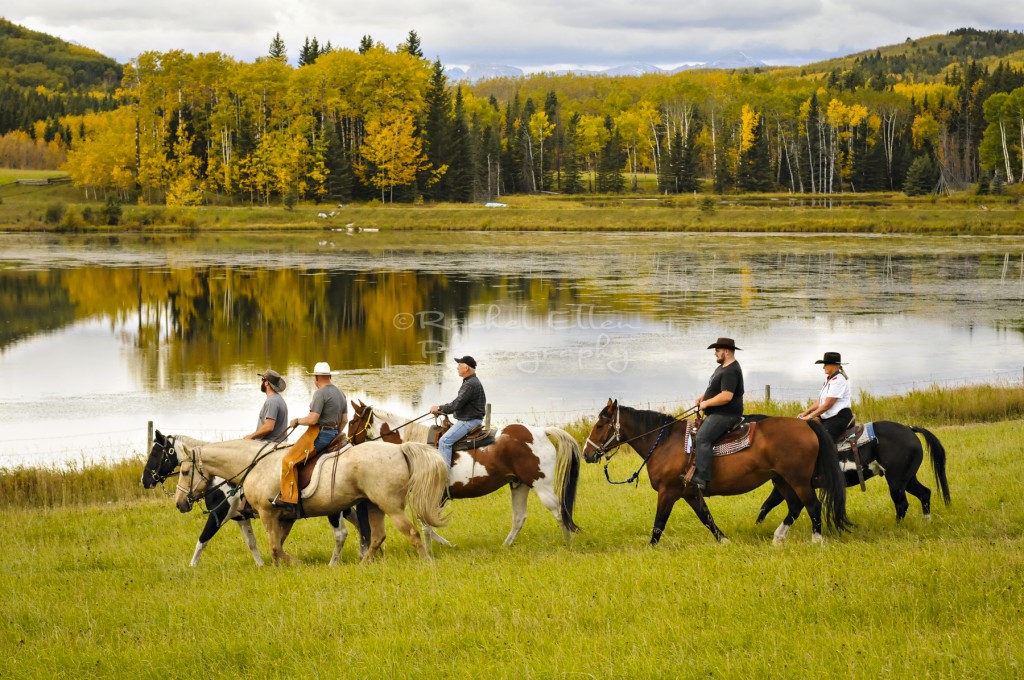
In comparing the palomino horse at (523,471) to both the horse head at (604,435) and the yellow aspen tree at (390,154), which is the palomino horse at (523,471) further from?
the yellow aspen tree at (390,154)

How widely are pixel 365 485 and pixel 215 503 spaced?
1.97 m

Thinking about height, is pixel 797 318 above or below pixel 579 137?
below

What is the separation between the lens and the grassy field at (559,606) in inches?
301

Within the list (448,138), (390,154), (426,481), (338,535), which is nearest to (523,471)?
(426,481)

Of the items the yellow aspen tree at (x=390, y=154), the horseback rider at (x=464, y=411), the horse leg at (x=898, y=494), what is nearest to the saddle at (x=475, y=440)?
the horseback rider at (x=464, y=411)

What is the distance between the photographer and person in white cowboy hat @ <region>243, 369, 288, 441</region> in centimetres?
1251

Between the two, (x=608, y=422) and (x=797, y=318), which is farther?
(x=797, y=318)

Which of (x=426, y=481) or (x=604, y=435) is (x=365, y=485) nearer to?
(x=426, y=481)

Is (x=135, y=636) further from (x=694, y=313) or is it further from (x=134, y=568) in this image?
(x=694, y=313)

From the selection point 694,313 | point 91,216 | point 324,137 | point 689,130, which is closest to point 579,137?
point 689,130

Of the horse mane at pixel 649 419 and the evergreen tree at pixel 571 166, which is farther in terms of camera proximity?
the evergreen tree at pixel 571 166

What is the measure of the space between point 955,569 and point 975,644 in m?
1.78

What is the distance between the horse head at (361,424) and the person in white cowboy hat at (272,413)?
0.85 meters

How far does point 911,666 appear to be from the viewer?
23.3 ft
